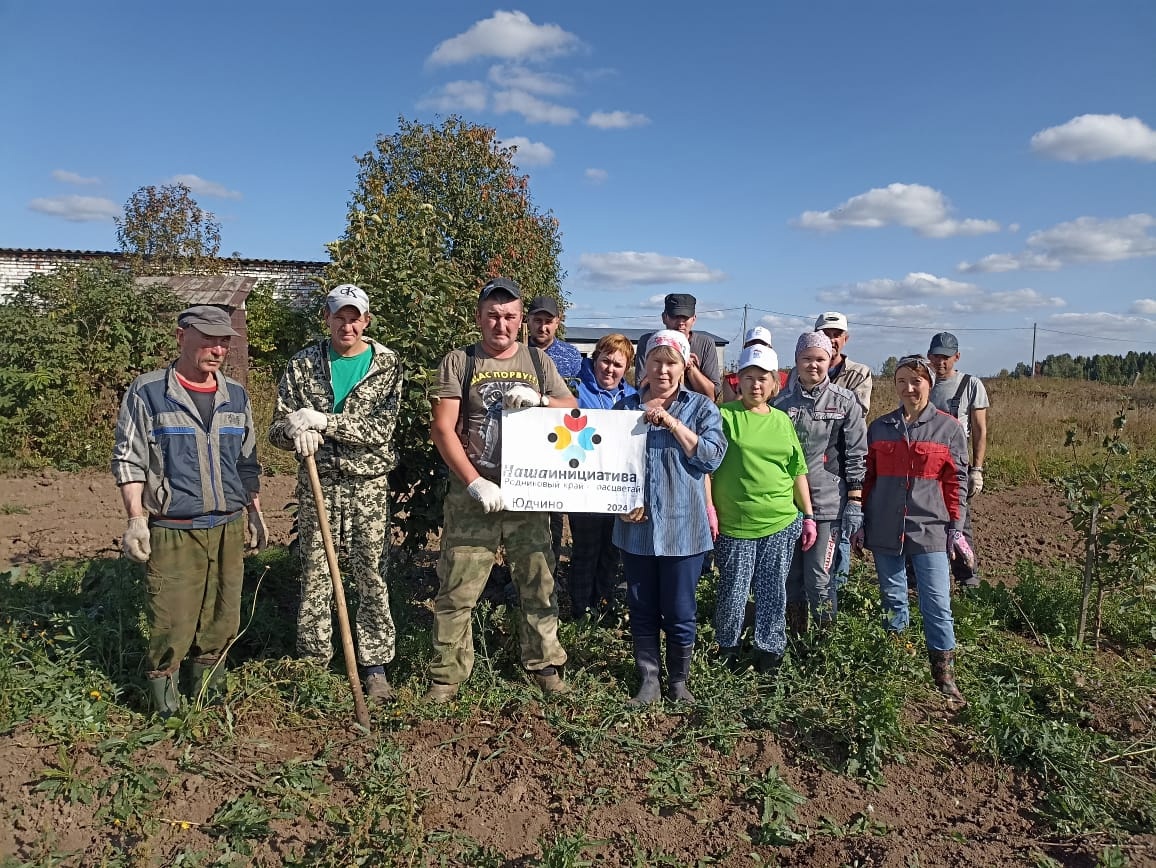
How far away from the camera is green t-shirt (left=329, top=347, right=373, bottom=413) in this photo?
3695 millimetres

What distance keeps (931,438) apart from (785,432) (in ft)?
2.83

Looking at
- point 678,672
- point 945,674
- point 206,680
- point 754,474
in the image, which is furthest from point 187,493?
point 945,674

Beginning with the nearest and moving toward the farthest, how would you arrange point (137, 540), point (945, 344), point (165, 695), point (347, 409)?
point (137, 540), point (165, 695), point (347, 409), point (945, 344)

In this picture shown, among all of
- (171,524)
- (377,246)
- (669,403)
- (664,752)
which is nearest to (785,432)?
(669,403)

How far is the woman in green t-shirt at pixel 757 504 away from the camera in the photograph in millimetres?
3807

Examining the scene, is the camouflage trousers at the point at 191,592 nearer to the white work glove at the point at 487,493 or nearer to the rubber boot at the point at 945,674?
the white work glove at the point at 487,493

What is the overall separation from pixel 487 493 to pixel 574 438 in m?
0.52

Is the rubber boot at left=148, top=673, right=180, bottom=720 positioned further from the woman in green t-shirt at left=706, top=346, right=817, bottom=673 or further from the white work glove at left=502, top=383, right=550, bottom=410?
the woman in green t-shirt at left=706, top=346, right=817, bottom=673

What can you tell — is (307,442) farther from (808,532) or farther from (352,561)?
(808,532)

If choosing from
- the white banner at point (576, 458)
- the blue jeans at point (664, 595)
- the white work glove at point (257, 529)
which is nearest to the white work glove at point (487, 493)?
the white banner at point (576, 458)

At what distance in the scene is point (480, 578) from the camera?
372 centimetres

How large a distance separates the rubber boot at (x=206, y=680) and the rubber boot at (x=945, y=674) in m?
3.76

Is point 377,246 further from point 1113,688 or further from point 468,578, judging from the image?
point 1113,688

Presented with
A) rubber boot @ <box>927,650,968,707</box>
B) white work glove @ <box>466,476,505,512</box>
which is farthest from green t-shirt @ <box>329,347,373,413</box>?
rubber boot @ <box>927,650,968,707</box>
